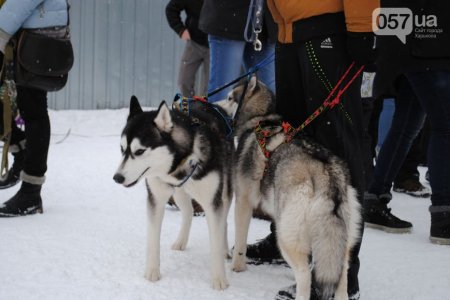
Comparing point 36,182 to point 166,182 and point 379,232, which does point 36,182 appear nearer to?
point 166,182

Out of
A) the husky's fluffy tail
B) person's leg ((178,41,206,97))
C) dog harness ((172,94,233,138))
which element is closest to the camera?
the husky's fluffy tail

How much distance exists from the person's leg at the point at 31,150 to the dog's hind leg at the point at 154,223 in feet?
3.92

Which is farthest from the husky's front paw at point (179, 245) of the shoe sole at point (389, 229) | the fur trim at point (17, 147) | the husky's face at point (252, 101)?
the fur trim at point (17, 147)

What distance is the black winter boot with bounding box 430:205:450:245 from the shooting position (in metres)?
3.12

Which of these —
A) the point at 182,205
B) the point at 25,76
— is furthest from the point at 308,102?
the point at 25,76

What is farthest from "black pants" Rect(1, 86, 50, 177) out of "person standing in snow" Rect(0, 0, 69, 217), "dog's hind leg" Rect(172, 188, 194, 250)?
"dog's hind leg" Rect(172, 188, 194, 250)

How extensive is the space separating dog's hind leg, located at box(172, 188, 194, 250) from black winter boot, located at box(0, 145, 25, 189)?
60.9 inches

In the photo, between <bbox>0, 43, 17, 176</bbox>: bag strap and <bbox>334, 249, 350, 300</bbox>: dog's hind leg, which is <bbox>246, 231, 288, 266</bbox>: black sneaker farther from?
<bbox>0, 43, 17, 176</bbox>: bag strap

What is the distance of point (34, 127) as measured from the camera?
3381 mm

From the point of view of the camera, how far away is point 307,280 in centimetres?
212

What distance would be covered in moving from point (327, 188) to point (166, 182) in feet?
2.68

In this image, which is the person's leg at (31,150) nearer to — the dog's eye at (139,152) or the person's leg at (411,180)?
the dog's eye at (139,152)

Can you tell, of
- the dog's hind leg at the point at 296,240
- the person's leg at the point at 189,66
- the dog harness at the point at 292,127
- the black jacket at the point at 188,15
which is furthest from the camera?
the person's leg at the point at 189,66

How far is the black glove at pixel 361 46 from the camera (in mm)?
2154
